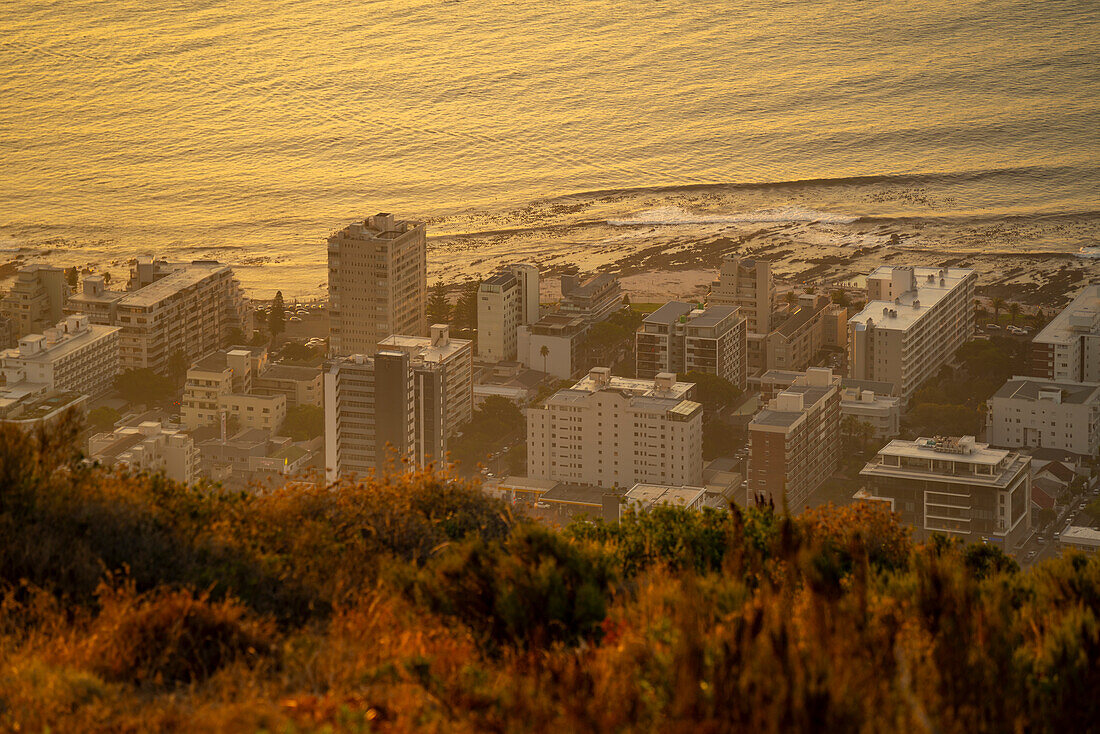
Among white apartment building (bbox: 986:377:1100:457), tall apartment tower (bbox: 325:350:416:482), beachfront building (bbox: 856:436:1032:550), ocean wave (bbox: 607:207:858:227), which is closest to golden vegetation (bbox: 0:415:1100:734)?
beachfront building (bbox: 856:436:1032:550)

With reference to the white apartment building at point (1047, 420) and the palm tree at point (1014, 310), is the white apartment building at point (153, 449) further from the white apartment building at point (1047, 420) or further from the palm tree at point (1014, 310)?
the palm tree at point (1014, 310)

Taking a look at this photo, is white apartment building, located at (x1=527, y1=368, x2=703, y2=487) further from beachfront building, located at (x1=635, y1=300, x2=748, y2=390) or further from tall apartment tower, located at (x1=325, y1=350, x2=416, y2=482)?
beachfront building, located at (x1=635, y1=300, x2=748, y2=390)

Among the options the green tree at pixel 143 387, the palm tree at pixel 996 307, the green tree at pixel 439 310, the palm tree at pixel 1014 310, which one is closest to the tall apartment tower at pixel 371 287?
the green tree at pixel 439 310

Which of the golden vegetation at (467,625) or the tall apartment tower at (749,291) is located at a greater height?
the golden vegetation at (467,625)

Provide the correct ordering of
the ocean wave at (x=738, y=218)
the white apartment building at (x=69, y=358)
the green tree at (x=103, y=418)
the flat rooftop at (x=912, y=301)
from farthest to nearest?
the ocean wave at (x=738, y=218)
the flat rooftop at (x=912, y=301)
the white apartment building at (x=69, y=358)
the green tree at (x=103, y=418)

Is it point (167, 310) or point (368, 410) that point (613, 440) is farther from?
point (167, 310)

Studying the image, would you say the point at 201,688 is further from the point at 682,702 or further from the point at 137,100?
the point at 137,100

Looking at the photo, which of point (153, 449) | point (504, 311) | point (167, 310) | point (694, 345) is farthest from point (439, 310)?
point (153, 449)

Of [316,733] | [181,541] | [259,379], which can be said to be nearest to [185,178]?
[259,379]
